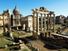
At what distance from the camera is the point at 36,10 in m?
23.4

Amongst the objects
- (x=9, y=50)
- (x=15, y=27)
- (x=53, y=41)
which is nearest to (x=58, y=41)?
(x=53, y=41)

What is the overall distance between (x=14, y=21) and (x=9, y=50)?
94.7 ft

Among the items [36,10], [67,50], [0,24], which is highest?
[36,10]

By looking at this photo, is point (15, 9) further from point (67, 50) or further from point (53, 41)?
point (67, 50)

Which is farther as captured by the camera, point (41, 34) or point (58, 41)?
point (41, 34)

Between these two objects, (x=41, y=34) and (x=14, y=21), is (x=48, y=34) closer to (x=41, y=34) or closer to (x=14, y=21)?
(x=41, y=34)

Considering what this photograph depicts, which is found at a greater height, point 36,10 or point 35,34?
point 36,10

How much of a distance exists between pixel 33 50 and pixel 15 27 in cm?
2887

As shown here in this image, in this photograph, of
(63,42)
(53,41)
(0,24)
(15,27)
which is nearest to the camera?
(63,42)

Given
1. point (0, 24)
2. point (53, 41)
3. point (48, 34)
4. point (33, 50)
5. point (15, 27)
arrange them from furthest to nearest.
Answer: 1. point (15, 27)
2. point (0, 24)
3. point (48, 34)
4. point (53, 41)
5. point (33, 50)

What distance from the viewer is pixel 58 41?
18.0 metres

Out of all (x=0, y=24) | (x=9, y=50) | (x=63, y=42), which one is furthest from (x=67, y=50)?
(x=0, y=24)

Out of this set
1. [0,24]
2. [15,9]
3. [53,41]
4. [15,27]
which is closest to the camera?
[53,41]

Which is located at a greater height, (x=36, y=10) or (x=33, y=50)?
(x=36, y=10)
